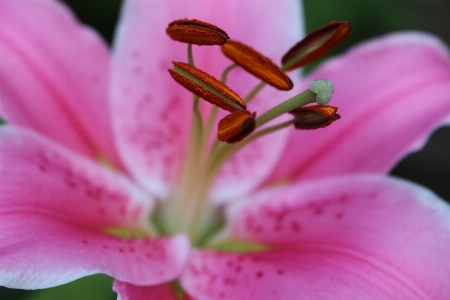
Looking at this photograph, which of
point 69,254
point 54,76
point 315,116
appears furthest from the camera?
point 54,76

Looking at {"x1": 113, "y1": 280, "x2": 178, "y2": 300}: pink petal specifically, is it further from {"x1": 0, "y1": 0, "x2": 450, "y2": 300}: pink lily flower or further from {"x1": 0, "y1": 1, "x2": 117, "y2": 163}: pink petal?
{"x1": 0, "y1": 1, "x2": 117, "y2": 163}: pink petal

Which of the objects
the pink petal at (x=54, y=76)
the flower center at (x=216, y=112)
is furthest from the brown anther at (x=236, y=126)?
the pink petal at (x=54, y=76)

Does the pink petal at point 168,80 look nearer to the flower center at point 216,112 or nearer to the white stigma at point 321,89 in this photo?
the flower center at point 216,112

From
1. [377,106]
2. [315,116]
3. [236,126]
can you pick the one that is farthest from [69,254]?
[377,106]

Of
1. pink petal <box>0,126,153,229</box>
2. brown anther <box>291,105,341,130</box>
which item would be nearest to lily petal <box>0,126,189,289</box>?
pink petal <box>0,126,153,229</box>

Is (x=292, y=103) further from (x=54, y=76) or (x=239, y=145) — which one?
(x=54, y=76)

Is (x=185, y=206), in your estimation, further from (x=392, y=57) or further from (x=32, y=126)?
(x=392, y=57)
